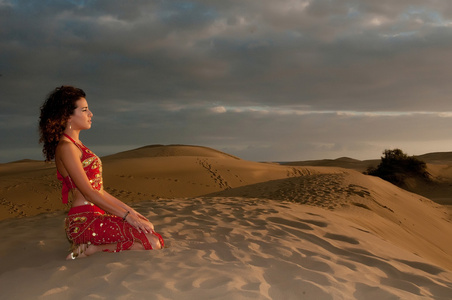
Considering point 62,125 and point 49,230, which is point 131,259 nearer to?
point 62,125


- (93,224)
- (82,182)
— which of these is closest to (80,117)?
(82,182)

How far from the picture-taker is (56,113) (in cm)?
394

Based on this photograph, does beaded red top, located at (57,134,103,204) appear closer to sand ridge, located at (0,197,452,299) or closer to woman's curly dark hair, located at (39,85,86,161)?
woman's curly dark hair, located at (39,85,86,161)

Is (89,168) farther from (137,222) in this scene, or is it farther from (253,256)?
(253,256)

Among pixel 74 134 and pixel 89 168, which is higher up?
pixel 74 134

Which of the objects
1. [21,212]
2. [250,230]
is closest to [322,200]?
[250,230]

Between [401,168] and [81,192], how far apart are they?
2274 centimetres

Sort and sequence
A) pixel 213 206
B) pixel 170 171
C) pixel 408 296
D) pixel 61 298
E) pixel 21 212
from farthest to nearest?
pixel 170 171 < pixel 21 212 < pixel 213 206 < pixel 408 296 < pixel 61 298

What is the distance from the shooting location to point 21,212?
13844 mm

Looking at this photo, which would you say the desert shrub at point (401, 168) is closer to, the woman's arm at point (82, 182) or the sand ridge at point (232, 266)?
the sand ridge at point (232, 266)

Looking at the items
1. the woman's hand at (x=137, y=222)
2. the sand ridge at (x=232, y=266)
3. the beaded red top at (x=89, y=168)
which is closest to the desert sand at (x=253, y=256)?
the sand ridge at (x=232, y=266)

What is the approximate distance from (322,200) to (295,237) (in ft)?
16.1

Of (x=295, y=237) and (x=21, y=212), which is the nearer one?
(x=295, y=237)

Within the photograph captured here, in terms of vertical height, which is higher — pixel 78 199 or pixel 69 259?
pixel 78 199
